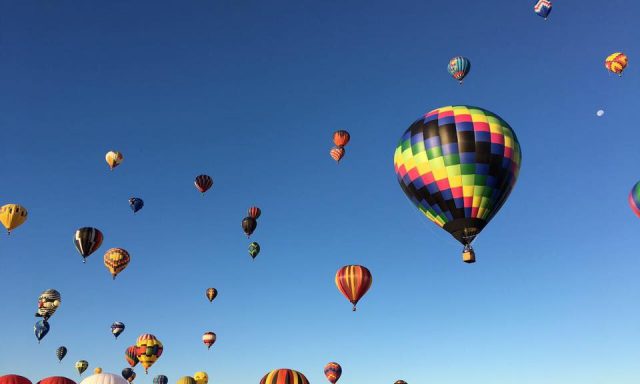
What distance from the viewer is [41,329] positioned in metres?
52.8

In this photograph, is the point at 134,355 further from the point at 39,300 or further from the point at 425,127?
the point at 425,127

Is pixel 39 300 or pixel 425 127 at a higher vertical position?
pixel 425 127

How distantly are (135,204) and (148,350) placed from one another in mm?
14575

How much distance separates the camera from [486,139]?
24.8 meters

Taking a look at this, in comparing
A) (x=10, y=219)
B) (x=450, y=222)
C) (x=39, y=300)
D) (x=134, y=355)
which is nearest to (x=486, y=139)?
(x=450, y=222)

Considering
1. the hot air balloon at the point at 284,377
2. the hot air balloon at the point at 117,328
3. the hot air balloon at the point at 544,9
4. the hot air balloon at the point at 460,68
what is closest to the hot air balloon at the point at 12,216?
the hot air balloon at the point at 117,328

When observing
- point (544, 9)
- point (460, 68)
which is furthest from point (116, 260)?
point (544, 9)

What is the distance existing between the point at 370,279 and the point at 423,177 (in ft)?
49.2

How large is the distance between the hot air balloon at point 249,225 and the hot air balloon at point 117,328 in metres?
20.1

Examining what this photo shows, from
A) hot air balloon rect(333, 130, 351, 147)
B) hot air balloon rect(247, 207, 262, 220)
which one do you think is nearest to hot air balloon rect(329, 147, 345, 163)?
hot air balloon rect(333, 130, 351, 147)

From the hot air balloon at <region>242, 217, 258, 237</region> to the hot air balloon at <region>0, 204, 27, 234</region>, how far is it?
1965 centimetres

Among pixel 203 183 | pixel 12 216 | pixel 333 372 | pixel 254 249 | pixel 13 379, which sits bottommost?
pixel 13 379

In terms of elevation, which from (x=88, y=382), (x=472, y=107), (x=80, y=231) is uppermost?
(x=472, y=107)

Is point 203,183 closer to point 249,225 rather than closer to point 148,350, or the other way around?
point 249,225
